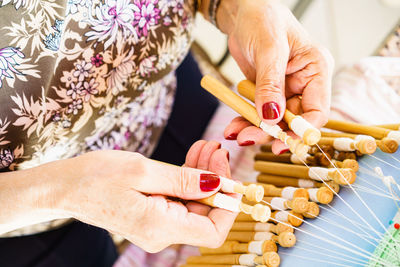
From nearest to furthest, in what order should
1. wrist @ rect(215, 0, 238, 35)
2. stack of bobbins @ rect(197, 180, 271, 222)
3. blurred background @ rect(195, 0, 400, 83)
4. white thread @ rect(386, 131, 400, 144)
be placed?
stack of bobbins @ rect(197, 180, 271, 222), white thread @ rect(386, 131, 400, 144), wrist @ rect(215, 0, 238, 35), blurred background @ rect(195, 0, 400, 83)

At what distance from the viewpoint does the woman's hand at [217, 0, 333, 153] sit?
0.66 meters

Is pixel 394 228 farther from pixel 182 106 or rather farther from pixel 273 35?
pixel 182 106

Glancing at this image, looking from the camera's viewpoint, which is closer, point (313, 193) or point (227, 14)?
point (313, 193)

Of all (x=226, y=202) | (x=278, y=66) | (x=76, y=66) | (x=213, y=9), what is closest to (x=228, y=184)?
(x=226, y=202)

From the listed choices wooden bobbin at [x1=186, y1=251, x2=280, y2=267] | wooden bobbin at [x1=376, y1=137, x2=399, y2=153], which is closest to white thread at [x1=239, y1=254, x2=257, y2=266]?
wooden bobbin at [x1=186, y1=251, x2=280, y2=267]

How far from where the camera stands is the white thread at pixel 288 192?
2.25 feet

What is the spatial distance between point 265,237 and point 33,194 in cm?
43

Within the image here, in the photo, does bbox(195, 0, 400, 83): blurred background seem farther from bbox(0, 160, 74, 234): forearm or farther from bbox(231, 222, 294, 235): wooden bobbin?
bbox(0, 160, 74, 234): forearm

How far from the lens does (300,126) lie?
0.60 meters

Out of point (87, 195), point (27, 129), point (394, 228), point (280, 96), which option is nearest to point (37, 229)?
point (27, 129)

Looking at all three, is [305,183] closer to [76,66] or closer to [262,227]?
[262,227]

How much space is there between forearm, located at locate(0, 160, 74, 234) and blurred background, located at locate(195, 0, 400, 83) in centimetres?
131

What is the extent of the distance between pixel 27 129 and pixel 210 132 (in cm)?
63

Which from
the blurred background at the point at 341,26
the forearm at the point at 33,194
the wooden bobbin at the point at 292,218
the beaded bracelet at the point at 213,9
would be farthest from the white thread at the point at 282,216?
the blurred background at the point at 341,26
